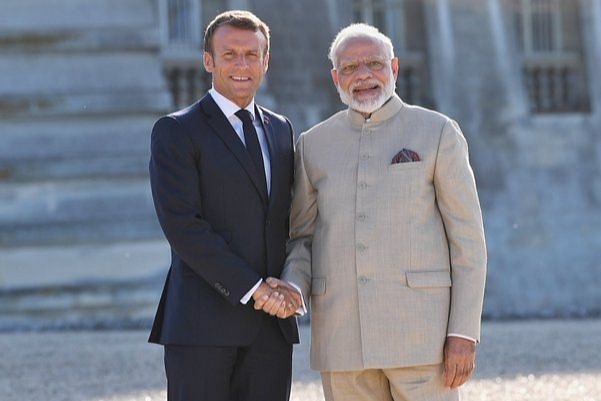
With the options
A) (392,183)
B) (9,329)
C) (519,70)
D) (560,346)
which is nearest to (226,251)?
(392,183)

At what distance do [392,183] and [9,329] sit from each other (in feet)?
26.7

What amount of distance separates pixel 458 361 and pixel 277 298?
2.23 feet

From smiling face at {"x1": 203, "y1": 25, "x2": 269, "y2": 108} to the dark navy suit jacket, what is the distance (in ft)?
0.31

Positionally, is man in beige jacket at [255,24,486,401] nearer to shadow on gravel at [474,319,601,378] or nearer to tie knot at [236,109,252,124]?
tie knot at [236,109,252,124]

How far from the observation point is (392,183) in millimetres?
5406

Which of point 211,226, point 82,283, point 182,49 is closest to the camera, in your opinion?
point 211,226

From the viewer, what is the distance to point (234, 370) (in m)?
5.45

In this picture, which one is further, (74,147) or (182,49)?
(182,49)

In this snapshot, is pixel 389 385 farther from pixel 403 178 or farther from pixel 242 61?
pixel 242 61

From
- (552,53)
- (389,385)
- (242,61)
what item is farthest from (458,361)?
(552,53)

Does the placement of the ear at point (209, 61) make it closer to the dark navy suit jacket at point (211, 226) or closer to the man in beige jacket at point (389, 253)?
the dark navy suit jacket at point (211, 226)

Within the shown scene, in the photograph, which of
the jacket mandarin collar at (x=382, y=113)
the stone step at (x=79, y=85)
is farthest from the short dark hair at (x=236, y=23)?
the stone step at (x=79, y=85)

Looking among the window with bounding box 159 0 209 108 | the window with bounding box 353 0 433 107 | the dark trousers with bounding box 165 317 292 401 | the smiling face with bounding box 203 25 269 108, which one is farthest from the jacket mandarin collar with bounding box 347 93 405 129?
the window with bounding box 353 0 433 107

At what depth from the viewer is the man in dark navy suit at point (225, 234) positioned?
5.28m
